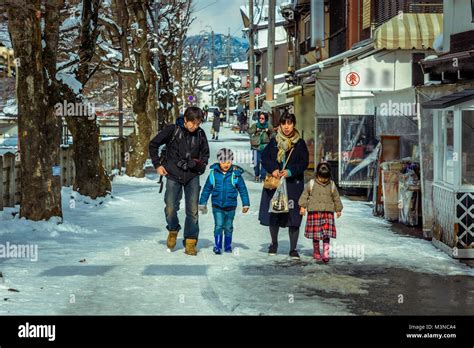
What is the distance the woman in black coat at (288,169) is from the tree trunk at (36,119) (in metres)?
4.28

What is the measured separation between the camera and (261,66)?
78625 mm

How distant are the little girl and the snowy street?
1.29ft

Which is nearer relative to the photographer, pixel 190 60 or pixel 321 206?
pixel 321 206

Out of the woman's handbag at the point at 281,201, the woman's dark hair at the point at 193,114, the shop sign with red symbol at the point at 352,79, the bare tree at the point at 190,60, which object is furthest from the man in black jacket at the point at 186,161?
the bare tree at the point at 190,60

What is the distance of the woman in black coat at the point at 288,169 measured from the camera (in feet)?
35.3

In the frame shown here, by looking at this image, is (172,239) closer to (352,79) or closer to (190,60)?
(352,79)

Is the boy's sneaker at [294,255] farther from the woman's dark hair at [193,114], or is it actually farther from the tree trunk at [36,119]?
the tree trunk at [36,119]

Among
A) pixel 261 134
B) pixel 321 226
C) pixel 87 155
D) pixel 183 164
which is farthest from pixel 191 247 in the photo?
pixel 261 134

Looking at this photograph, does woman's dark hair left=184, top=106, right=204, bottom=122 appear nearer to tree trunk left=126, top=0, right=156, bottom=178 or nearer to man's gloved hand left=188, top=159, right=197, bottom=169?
man's gloved hand left=188, top=159, right=197, bottom=169

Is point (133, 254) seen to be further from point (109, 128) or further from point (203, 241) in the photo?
point (109, 128)

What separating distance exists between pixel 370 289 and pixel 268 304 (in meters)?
1.51

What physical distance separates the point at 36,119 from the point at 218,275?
5235mm

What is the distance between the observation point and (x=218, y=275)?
31.1 feet

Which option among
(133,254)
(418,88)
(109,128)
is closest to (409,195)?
(418,88)
